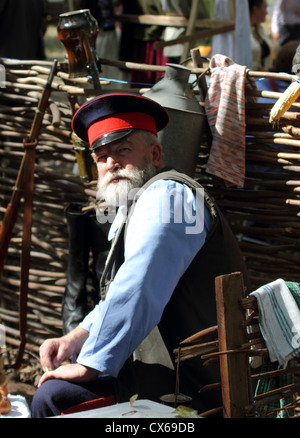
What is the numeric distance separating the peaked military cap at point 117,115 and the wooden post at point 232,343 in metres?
1.26

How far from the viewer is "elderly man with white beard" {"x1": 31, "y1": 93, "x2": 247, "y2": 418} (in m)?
2.41

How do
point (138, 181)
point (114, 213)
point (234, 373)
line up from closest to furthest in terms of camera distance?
point (234, 373) → point (138, 181) → point (114, 213)

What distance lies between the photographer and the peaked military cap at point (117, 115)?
300 centimetres

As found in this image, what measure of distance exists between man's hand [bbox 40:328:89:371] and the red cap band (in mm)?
1000

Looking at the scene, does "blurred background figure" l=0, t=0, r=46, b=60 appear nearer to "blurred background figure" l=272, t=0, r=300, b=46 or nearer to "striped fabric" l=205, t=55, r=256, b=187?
"striped fabric" l=205, t=55, r=256, b=187

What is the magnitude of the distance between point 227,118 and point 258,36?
436 cm

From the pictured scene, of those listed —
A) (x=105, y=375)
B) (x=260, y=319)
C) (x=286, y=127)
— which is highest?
(x=286, y=127)

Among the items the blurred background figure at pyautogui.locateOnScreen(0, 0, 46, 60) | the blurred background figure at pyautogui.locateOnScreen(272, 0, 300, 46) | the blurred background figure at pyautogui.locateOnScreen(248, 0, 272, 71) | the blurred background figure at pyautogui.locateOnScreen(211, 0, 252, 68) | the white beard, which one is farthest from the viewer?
the blurred background figure at pyautogui.locateOnScreen(272, 0, 300, 46)

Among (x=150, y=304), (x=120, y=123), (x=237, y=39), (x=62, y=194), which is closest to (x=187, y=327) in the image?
(x=150, y=304)

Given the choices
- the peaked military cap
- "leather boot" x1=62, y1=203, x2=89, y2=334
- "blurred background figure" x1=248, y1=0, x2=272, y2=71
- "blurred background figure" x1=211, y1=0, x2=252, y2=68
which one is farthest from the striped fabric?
"blurred background figure" x1=248, y1=0, x2=272, y2=71
